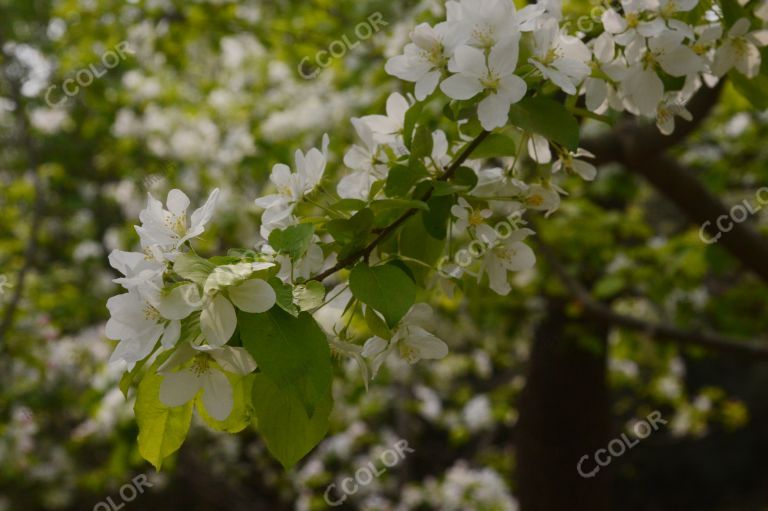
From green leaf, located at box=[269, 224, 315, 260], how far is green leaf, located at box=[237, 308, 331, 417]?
0.09 meters

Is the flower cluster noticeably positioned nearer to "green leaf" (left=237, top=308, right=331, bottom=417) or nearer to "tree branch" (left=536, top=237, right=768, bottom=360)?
"green leaf" (left=237, top=308, right=331, bottom=417)

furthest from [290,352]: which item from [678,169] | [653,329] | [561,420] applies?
[561,420]

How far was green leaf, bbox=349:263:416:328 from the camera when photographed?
78cm

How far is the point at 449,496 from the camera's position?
4492 millimetres

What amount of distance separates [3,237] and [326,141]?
13.0 ft

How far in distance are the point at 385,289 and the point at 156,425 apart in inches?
10.8

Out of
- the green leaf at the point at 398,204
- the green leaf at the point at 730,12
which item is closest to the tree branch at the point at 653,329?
the green leaf at the point at 730,12

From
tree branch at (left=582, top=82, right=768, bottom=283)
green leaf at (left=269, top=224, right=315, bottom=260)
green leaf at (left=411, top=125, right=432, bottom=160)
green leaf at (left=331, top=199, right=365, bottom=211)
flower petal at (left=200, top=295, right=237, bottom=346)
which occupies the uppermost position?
flower petal at (left=200, top=295, right=237, bottom=346)

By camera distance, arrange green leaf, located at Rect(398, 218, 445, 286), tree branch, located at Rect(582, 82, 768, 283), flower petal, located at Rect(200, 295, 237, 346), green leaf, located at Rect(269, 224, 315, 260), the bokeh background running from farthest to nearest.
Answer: the bokeh background → tree branch, located at Rect(582, 82, 768, 283) → green leaf, located at Rect(398, 218, 445, 286) → green leaf, located at Rect(269, 224, 315, 260) → flower petal, located at Rect(200, 295, 237, 346)

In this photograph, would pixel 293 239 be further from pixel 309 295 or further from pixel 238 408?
pixel 238 408

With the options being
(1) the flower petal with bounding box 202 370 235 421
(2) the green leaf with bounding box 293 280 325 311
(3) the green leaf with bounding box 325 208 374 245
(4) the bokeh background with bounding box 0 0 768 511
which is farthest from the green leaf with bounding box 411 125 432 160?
(4) the bokeh background with bounding box 0 0 768 511

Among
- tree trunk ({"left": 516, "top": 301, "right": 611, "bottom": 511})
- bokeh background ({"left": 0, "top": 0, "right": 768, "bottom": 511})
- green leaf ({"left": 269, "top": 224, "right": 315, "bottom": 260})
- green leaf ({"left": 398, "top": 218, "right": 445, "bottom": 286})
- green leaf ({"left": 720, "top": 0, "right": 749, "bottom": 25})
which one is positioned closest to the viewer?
green leaf ({"left": 269, "top": 224, "right": 315, "bottom": 260})

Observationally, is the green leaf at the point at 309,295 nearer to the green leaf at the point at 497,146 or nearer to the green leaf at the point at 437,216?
the green leaf at the point at 437,216

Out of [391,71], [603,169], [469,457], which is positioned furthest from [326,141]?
[469,457]
